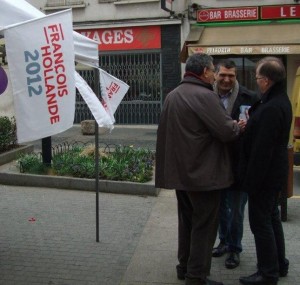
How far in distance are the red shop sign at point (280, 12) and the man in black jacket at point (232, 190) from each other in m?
11.2

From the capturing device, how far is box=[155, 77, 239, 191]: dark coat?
3672mm

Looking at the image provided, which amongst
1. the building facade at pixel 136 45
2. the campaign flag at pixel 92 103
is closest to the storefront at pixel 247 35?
the building facade at pixel 136 45

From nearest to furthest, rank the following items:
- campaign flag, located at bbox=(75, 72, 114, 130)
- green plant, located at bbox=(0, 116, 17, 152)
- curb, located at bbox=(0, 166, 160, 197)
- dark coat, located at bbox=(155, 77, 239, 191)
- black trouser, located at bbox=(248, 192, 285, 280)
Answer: dark coat, located at bbox=(155, 77, 239, 191) < black trouser, located at bbox=(248, 192, 285, 280) < campaign flag, located at bbox=(75, 72, 114, 130) < curb, located at bbox=(0, 166, 160, 197) < green plant, located at bbox=(0, 116, 17, 152)

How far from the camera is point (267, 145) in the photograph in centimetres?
377

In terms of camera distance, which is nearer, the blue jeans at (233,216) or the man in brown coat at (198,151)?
the man in brown coat at (198,151)

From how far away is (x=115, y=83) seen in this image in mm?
5230

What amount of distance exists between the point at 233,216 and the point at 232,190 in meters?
0.40

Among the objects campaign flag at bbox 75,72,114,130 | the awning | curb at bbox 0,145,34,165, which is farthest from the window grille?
campaign flag at bbox 75,72,114,130

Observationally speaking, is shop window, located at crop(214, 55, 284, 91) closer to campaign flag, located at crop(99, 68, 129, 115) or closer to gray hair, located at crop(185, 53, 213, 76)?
campaign flag, located at crop(99, 68, 129, 115)

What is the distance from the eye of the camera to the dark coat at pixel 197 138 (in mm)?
3672

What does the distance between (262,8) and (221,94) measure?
1136cm

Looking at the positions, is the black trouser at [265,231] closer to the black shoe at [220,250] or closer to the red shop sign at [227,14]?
the black shoe at [220,250]

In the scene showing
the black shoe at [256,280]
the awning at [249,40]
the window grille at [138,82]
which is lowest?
the black shoe at [256,280]

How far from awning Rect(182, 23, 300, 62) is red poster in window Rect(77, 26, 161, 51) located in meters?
1.70
